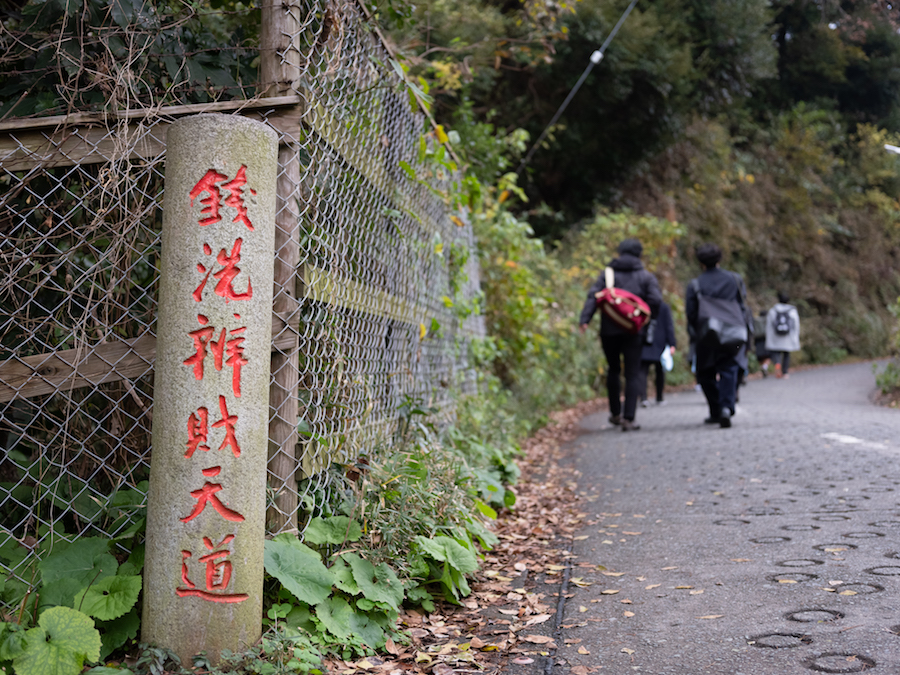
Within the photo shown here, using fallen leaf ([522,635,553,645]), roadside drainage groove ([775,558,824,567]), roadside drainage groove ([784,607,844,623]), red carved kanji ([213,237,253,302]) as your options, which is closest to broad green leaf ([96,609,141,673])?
red carved kanji ([213,237,253,302])

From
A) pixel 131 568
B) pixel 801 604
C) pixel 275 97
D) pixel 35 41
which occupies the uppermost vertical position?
pixel 35 41

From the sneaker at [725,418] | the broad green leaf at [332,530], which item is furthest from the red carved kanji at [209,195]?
the sneaker at [725,418]

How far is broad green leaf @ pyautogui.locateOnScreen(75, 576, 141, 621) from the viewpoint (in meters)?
2.20

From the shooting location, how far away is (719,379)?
7.78m

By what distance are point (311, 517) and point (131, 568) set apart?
0.66 m

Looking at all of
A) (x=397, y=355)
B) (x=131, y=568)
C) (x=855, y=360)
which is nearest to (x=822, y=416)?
(x=397, y=355)

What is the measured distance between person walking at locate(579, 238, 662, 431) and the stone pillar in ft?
19.4

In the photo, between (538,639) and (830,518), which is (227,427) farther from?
(830,518)

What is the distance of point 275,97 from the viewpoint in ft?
8.96

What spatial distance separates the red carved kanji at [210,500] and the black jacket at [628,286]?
6.14 m

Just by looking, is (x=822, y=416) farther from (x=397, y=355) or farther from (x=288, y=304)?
(x=288, y=304)

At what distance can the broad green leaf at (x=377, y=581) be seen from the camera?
2.72 metres

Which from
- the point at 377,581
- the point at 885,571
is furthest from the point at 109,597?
the point at 885,571

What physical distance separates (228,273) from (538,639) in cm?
166
